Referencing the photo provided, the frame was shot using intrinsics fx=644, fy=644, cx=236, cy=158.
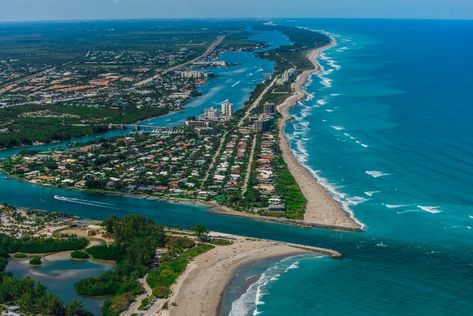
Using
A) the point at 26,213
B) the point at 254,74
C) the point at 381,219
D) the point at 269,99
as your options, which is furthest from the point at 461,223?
the point at 254,74

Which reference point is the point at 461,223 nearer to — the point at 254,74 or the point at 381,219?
the point at 381,219

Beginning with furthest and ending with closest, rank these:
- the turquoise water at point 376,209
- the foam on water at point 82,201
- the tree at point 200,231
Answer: the foam on water at point 82,201
the tree at point 200,231
the turquoise water at point 376,209

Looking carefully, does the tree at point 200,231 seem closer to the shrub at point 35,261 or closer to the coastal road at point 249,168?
the coastal road at point 249,168

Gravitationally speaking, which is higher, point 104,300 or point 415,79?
point 415,79

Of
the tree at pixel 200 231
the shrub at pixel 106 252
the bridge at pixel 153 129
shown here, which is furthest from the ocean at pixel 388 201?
the bridge at pixel 153 129

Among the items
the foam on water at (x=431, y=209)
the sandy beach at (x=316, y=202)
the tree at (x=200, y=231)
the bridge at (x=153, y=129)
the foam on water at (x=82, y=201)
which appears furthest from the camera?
the bridge at (x=153, y=129)

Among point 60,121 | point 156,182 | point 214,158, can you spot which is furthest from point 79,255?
point 60,121

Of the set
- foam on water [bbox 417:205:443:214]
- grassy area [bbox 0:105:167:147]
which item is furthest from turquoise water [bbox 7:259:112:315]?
grassy area [bbox 0:105:167:147]
